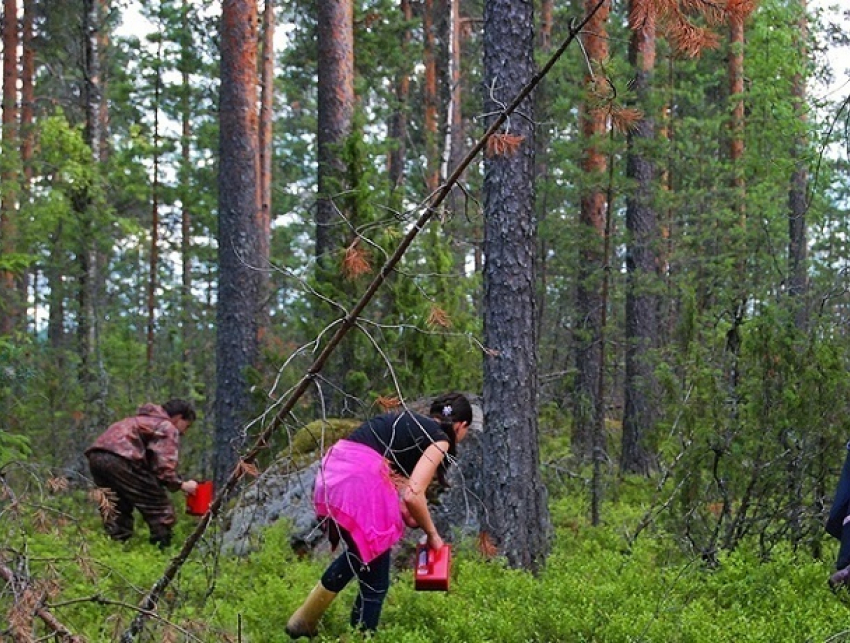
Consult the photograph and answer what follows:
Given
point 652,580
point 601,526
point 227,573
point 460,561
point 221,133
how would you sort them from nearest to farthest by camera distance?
point 652,580 → point 460,561 → point 227,573 → point 601,526 → point 221,133

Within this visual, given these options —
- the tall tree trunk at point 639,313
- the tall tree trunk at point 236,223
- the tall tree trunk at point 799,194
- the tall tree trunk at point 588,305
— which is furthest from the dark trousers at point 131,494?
the tall tree trunk at point 799,194

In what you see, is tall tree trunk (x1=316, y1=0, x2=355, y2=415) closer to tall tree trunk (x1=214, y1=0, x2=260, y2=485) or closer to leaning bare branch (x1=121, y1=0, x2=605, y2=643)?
tall tree trunk (x1=214, y1=0, x2=260, y2=485)

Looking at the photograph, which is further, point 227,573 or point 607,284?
point 607,284

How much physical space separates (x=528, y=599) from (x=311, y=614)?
4.14 ft

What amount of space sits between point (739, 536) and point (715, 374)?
51.5 inches

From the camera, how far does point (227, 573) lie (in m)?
7.20

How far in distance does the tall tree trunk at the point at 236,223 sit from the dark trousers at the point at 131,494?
1.76m

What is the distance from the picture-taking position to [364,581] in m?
5.18

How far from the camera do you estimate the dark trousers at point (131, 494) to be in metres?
8.88

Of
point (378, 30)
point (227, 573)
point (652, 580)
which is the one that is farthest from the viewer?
point (378, 30)

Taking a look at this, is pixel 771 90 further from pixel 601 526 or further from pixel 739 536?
pixel 739 536

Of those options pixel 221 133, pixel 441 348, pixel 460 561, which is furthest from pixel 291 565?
pixel 221 133

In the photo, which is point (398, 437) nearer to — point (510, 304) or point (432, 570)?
point (432, 570)

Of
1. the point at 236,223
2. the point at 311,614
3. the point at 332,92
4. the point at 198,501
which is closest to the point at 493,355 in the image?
the point at 311,614
